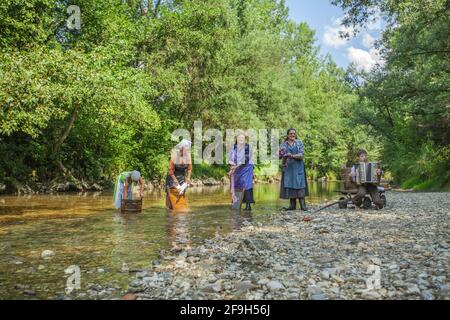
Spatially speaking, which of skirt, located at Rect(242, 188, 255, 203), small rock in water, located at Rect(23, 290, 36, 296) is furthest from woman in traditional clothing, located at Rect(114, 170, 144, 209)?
small rock in water, located at Rect(23, 290, 36, 296)

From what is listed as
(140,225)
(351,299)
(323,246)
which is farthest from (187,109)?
(351,299)

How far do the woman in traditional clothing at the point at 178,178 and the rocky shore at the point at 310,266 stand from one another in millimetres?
4994

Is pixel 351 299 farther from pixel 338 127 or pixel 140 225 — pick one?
pixel 338 127

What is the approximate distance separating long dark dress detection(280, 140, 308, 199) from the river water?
4.89 ft

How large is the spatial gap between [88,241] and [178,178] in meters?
6.05

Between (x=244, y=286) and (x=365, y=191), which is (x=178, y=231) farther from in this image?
(x=365, y=191)

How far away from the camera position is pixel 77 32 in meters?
22.9

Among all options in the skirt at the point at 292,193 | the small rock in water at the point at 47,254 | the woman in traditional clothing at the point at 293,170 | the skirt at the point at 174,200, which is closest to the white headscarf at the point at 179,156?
the skirt at the point at 174,200

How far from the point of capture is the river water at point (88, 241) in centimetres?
498

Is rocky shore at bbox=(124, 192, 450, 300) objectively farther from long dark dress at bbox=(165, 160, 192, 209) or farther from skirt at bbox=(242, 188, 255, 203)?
long dark dress at bbox=(165, 160, 192, 209)

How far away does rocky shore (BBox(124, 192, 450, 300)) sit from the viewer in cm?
430

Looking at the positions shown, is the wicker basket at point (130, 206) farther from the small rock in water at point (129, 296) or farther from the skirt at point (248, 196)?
the small rock in water at point (129, 296)

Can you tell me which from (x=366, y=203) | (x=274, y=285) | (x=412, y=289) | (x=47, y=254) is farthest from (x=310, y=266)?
(x=366, y=203)
